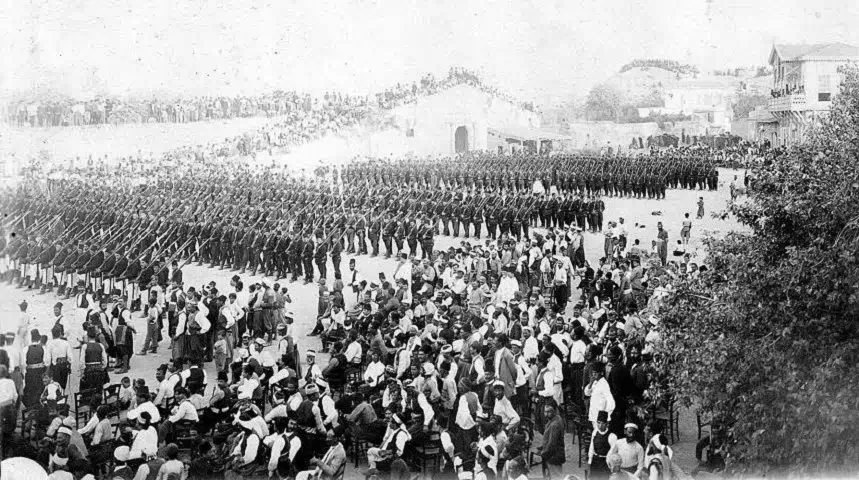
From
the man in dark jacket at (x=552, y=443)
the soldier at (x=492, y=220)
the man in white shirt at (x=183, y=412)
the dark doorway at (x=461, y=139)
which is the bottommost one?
the man in dark jacket at (x=552, y=443)

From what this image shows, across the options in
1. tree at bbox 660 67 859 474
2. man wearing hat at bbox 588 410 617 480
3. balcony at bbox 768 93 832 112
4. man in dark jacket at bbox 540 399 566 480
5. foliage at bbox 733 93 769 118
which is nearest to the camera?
tree at bbox 660 67 859 474

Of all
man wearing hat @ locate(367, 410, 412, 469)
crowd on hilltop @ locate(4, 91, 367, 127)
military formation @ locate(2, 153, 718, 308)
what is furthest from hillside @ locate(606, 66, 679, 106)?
man wearing hat @ locate(367, 410, 412, 469)

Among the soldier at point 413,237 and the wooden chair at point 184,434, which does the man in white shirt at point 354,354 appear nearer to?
the wooden chair at point 184,434

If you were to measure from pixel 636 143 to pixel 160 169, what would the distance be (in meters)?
34.2

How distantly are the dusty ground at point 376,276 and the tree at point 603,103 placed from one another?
40184mm

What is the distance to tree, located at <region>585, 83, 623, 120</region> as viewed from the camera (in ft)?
244

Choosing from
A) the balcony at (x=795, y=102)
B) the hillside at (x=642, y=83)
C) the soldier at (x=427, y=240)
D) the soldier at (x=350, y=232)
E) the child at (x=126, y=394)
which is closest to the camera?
the child at (x=126, y=394)

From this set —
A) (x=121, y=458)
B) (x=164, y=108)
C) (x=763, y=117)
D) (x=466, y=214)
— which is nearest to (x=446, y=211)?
(x=466, y=214)

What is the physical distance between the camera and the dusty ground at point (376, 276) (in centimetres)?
1129

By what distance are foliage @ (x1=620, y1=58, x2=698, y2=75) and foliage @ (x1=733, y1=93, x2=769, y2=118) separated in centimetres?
657

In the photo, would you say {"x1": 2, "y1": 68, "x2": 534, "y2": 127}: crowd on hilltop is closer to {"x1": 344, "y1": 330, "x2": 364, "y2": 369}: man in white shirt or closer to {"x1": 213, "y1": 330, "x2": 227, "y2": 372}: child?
{"x1": 213, "y1": 330, "x2": 227, "y2": 372}: child

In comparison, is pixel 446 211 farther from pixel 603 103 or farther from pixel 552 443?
pixel 603 103

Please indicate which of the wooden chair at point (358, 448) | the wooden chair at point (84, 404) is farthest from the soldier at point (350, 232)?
the wooden chair at point (358, 448)

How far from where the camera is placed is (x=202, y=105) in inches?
1967
